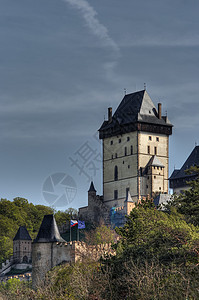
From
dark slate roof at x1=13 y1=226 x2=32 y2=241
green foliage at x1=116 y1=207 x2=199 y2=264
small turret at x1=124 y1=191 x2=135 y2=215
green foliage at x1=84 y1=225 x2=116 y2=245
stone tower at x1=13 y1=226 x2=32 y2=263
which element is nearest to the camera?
green foliage at x1=116 y1=207 x2=199 y2=264

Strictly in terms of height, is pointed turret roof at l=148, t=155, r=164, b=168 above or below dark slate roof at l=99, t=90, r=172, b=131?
below

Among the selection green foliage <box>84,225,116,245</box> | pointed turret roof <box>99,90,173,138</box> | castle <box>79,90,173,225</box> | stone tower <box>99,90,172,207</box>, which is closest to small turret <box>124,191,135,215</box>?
castle <box>79,90,173,225</box>

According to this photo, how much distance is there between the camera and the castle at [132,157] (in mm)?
115938

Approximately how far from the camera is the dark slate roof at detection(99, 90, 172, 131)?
119m

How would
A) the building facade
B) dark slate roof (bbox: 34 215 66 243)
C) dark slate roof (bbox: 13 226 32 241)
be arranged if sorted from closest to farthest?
dark slate roof (bbox: 34 215 66 243)
dark slate roof (bbox: 13 226 32 241)
the building facade

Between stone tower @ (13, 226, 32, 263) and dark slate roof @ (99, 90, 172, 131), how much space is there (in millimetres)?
22125

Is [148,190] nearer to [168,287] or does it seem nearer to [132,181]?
[132,181]

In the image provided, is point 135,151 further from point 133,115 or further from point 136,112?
point 136,112

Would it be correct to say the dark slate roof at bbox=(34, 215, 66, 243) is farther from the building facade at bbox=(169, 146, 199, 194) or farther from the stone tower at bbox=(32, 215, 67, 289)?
the building facade at bbox=(169, 146, 199, 194)

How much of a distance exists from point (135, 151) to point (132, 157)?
96 centimetres

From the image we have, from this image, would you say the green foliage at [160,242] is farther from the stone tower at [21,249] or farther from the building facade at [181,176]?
the building facade at [181,176]

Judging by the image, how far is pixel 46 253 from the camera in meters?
69.4

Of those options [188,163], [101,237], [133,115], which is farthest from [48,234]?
[133,115]

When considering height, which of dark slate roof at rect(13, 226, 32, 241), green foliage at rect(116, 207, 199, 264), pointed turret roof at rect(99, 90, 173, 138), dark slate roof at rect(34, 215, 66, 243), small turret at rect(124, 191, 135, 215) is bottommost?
green foliage at rect(116, 207, 199, 264)
